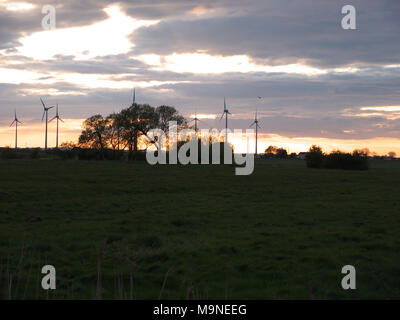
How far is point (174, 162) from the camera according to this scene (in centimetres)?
7562

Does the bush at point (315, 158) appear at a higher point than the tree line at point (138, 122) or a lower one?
lower

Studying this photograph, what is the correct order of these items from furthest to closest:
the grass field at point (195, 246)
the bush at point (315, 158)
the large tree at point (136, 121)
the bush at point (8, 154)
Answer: the large tree at point (136, 121)
the bush at point (315, 158)
the bush at point (8, 154)
the grass field at point (195, 246)

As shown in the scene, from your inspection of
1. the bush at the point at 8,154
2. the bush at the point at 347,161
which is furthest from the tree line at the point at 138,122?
the bush at the point at 347,161

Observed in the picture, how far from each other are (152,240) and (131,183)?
925 inches

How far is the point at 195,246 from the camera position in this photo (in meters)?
15.2

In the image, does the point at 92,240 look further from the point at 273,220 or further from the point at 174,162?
the point at 174,162

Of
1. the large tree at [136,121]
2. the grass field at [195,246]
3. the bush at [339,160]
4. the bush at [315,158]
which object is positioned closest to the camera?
the grass field at [195,246]

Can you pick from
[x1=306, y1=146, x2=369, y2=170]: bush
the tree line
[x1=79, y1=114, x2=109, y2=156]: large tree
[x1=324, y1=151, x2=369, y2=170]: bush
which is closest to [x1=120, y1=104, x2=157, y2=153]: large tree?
the tree line

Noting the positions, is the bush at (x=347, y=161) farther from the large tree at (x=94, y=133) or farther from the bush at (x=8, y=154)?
the bush at (x=8, y=154)

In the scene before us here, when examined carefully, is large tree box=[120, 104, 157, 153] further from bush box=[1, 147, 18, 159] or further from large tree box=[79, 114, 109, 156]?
bush box=[1, 147, 18, 159]

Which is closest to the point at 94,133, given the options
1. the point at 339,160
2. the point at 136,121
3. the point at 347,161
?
the point at 136,121

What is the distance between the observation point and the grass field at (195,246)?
34.9 ft

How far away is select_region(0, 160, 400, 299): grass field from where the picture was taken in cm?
1062

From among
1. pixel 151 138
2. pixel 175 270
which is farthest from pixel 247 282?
pixel 151 138
